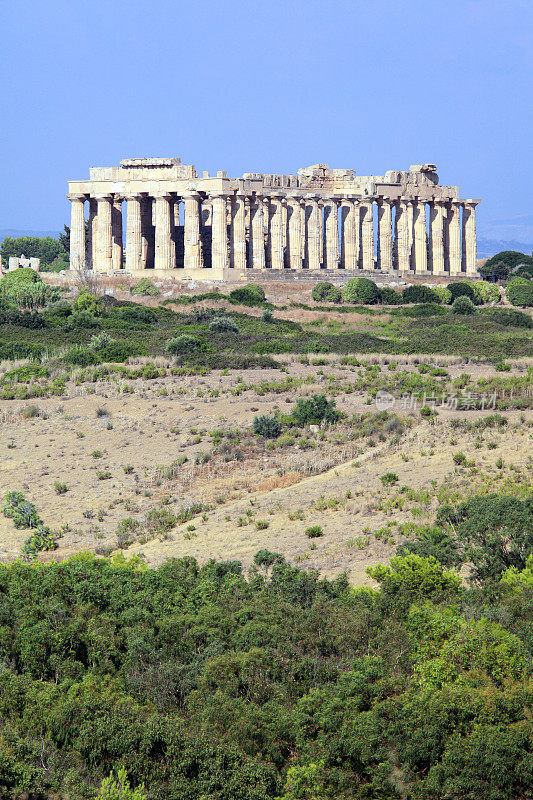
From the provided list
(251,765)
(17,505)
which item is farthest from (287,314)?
(251,765)

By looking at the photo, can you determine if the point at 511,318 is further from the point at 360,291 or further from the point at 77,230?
the point at 77,230

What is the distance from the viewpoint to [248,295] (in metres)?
63.2

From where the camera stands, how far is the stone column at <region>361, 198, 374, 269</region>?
265ft

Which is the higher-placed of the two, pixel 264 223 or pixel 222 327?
pixel 264 223

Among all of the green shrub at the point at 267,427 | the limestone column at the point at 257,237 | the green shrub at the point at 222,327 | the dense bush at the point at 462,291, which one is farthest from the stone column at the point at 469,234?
the green shrub at the point at 267,427

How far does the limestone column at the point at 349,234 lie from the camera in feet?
263

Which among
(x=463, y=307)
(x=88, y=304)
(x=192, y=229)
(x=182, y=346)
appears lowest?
(x=182, y=346)

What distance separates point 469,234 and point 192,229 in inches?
972

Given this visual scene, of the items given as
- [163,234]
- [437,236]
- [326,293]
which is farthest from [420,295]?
[163,234]

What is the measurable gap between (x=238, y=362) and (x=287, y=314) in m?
19.4

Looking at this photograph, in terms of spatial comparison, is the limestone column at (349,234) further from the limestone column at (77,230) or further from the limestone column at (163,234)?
the limestone column at (77,230)

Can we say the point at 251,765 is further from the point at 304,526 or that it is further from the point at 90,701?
the point at 304,526

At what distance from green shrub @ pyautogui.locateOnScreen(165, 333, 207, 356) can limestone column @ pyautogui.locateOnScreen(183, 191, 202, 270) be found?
1127 inches

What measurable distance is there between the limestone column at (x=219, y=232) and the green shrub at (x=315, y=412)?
40.5m
